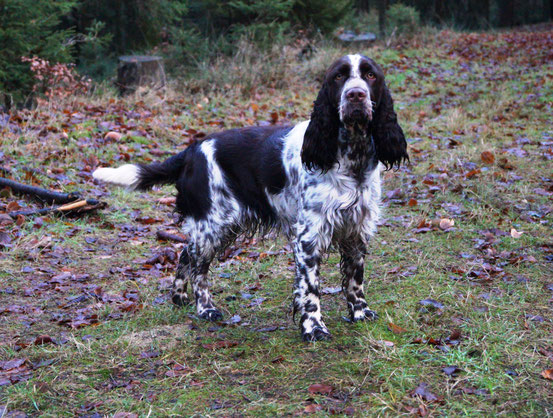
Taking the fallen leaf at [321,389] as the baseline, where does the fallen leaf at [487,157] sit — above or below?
above

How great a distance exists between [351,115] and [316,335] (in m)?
1.35

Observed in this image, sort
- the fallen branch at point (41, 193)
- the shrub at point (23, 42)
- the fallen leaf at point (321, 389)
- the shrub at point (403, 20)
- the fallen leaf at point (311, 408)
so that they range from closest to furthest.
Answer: the fallen leaf at point (311, 408) → the fallen leaf at point (321, 389) → the fallen branch at point (41, 193) → the shrub at point (23, 42) → the shrub at point (403, 20)

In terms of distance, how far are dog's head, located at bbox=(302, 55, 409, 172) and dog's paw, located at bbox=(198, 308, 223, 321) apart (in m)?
1.29

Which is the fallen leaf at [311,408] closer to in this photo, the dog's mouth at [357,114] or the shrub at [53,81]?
the dog's mouth at [357,114]

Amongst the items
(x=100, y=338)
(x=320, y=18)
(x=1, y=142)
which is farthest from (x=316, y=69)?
(x=100, y=338)

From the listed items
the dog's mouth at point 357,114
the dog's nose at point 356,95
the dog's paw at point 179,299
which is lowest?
the dog's paw at point 179,299

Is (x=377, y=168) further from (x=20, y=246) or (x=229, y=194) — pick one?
(x=20, y=246)

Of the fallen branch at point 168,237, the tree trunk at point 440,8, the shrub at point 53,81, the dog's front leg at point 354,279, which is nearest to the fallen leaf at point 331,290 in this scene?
the dog's front leg at point 354,279

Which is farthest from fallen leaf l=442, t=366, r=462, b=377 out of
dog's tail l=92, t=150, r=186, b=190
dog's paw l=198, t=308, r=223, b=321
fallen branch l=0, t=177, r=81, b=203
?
fallen branch l=0, t=177, r=81, b=203

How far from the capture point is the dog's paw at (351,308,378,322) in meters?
3.89

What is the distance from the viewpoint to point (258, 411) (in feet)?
9.41

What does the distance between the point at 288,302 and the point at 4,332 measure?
1939 mm

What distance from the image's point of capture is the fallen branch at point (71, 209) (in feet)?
19.0

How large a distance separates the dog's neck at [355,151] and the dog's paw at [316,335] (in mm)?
959
